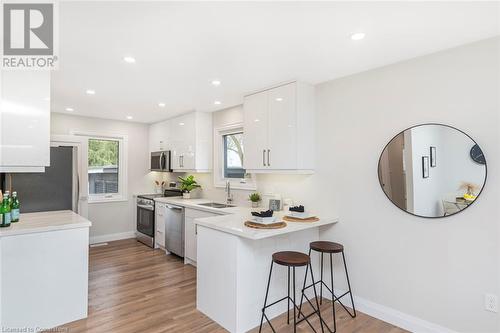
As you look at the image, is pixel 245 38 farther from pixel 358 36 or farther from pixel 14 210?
pixel 14 210

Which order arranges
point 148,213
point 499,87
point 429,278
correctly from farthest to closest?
point 148,213, point 429,278, point 499,87

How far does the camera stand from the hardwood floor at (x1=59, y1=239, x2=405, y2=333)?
2496 millimetres

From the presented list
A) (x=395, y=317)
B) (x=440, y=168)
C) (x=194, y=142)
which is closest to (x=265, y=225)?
(x=395, y=317)

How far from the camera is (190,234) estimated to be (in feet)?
13.5

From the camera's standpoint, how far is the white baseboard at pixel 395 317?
2.36 meters

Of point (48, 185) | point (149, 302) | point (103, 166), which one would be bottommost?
point (149, 302)

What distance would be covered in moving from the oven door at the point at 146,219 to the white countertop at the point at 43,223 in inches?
78.8

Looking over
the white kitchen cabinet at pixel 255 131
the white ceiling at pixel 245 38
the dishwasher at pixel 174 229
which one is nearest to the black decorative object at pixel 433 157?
the white ceiling at pixel 245 38

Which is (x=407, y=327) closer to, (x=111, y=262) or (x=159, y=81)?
(x=159, y=81)

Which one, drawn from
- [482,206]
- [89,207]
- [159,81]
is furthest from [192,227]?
[482,206]

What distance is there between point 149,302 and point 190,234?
1.24 meters

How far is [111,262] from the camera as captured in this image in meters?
4.23

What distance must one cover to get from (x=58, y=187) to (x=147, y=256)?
5.98 ft

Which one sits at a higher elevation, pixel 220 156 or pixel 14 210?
pixel 220 156
